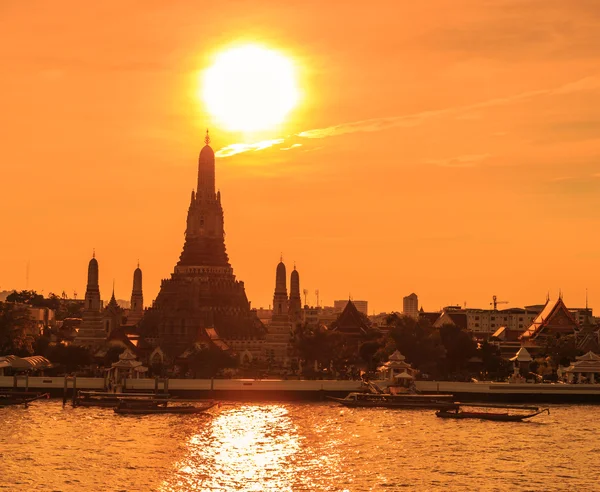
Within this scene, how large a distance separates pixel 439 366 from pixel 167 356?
3668cm

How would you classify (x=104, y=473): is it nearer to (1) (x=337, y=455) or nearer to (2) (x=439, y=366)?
(1) (x=337, y=455)

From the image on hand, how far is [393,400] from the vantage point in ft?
383

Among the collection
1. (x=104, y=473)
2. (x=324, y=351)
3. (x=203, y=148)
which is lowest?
(x=104, y=473)

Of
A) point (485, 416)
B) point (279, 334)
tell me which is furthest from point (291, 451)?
point (279, 334)

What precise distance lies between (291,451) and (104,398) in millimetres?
36103

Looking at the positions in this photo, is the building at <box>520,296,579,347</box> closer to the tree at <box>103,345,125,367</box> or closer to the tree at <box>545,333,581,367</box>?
the tree at <box>545,333,581,367</box>

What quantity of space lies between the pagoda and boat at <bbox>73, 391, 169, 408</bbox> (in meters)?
46.8

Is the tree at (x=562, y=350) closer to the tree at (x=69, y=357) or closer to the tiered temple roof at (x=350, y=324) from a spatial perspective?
the tiered temple roof at (x=350, y=324)

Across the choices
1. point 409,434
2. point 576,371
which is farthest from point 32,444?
point 576,371

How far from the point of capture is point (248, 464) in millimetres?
78938

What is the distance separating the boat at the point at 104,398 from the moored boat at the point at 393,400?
17.2m

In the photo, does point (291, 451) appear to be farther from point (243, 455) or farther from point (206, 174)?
point (206, 174)

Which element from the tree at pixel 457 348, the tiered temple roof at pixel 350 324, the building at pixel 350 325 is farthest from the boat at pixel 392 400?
the tiered temple roof at pixel 350 324

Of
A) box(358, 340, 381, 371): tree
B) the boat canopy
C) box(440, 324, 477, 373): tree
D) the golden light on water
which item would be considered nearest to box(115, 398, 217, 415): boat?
the golden light on water
